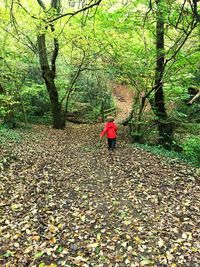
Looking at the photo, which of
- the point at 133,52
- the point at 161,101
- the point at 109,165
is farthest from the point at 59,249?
the point at 133,52

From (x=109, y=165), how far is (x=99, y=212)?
3.14 meters

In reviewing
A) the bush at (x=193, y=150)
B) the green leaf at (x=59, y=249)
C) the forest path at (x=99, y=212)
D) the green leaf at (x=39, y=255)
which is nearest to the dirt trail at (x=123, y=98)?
the bush at (x=193, y=150)

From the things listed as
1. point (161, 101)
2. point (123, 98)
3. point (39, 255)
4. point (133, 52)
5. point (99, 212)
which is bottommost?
point (39, 255)

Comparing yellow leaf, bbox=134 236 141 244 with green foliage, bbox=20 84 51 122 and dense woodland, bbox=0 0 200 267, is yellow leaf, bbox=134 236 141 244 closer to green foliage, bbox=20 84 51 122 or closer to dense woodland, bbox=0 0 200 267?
dense woodland, bbox=0 0 200 267

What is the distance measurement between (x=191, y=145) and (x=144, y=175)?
2.88 m

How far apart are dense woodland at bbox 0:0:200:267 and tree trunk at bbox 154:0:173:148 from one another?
0.05 m

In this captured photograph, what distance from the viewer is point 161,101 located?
12211 millimetres

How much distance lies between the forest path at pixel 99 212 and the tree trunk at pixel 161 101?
10.4ft

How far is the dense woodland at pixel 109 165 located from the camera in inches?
181

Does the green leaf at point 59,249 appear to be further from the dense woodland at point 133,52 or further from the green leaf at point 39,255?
Result: the dense woodland at point 133,52

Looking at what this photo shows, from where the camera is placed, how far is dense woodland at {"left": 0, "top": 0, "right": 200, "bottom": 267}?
15.1 feet

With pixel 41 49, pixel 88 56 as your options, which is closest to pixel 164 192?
pixel 88 56

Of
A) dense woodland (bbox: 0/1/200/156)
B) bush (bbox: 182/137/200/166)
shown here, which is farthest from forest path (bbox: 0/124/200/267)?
dense woodland (bbox: 0/1/200/156)

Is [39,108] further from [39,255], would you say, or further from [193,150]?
[39,255]
